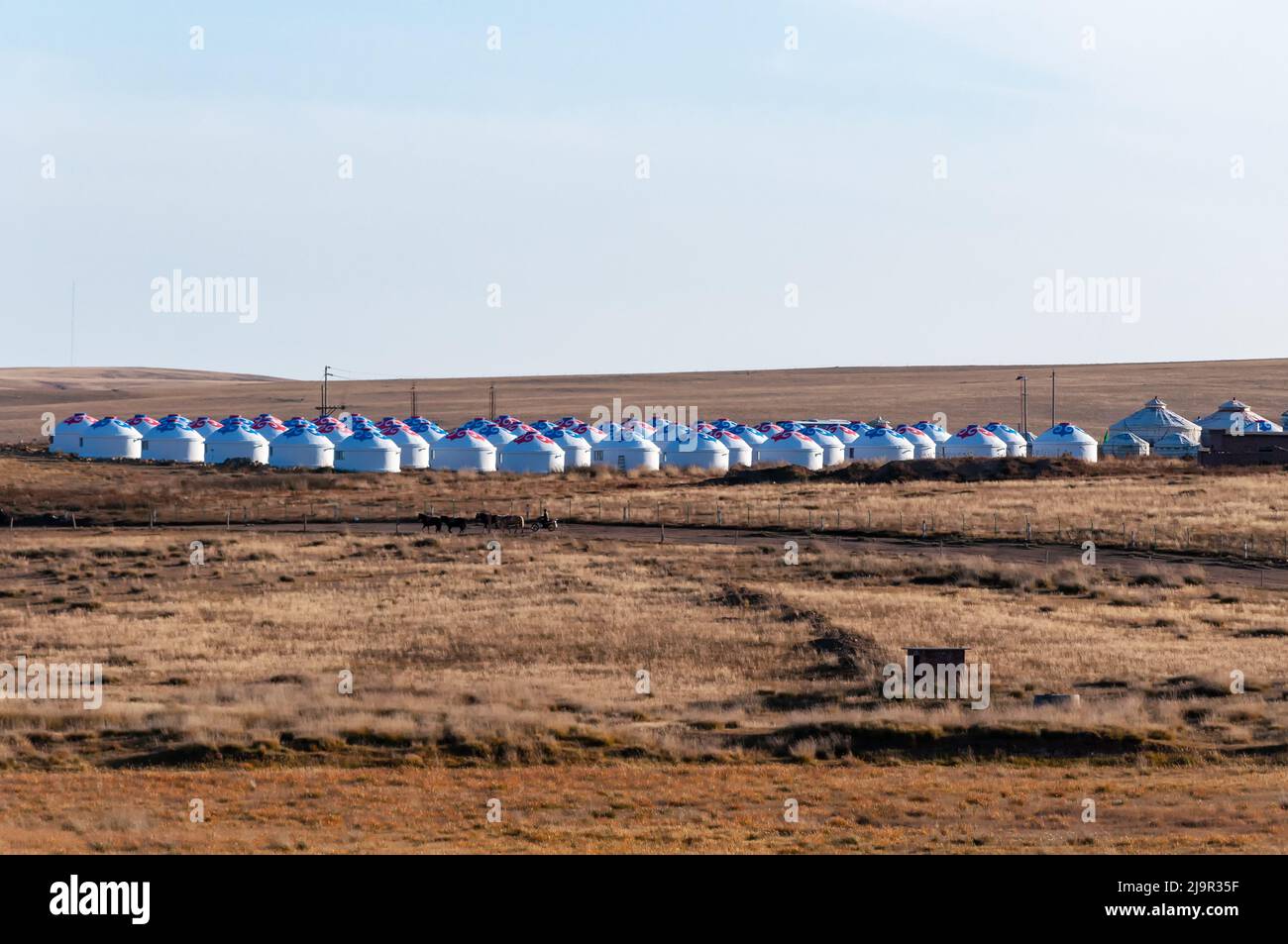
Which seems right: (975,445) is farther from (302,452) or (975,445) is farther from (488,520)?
(488,520)

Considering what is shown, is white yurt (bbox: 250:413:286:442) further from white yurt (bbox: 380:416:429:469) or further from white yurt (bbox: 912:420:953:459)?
white yurt (bbox: 912:420:953:459)

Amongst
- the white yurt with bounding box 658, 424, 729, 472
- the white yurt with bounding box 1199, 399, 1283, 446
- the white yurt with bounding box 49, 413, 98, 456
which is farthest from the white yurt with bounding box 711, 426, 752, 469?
the white yurt with bounding box 49, 413, 98, 456

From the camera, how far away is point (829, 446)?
127 meters

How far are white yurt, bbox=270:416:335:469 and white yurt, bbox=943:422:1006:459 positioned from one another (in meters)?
48.3

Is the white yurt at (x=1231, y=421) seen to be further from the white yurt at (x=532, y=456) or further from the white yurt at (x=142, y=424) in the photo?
the white yurt at (x=142, y=424)

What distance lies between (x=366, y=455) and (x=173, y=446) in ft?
57.5

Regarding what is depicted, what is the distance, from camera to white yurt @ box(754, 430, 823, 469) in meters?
123

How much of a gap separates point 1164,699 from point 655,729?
1028cm

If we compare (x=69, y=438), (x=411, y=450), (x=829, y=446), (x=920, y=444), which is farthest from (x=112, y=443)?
(x=920, y=444)

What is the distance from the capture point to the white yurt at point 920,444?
421 ft

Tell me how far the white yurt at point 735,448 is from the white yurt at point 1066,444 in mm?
21846

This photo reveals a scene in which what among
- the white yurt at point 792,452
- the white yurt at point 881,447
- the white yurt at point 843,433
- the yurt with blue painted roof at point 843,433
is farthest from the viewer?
the white yurt at point 843,433

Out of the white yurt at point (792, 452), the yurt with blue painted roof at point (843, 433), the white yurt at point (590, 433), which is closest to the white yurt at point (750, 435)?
the white yurt at point (792, 452)
